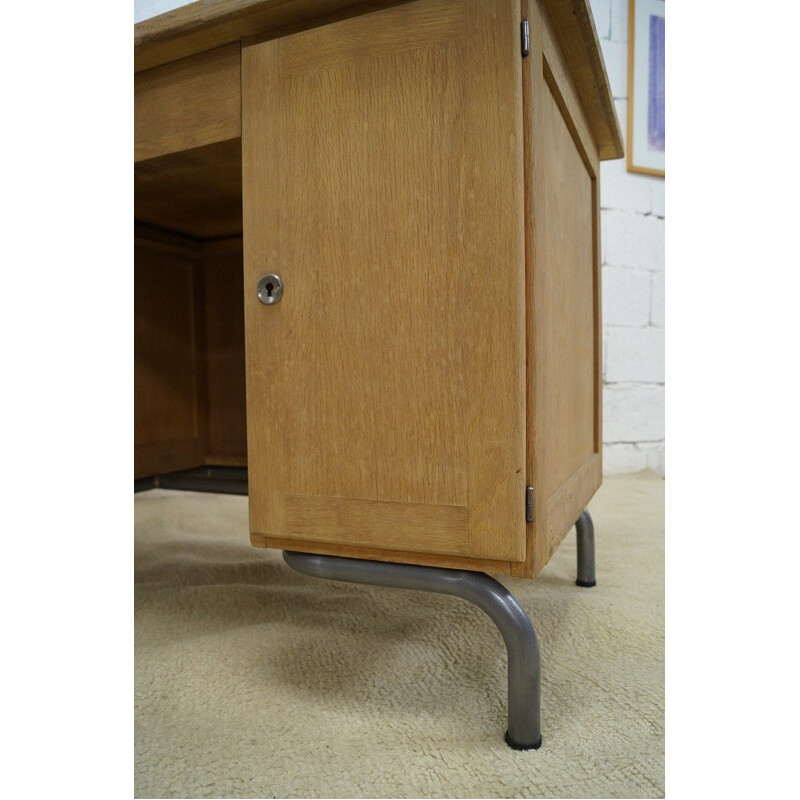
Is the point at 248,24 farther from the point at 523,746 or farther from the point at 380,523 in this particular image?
the point at 523,746

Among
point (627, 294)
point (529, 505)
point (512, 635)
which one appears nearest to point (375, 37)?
point (529, 505)

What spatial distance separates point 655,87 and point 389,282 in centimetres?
180

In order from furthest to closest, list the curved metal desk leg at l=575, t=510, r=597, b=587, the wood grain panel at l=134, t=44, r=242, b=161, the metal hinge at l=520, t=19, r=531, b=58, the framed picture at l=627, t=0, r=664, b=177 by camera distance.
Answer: the framed picture at l=627, t=0, r=664, b=177 → the curved metal desk leg at l=575, t=510, r=597, b=587 → the wood grain panel at l=134, t=44, r=242, b=161 → the metal hinge at l=520, t=19, r=531, b=58

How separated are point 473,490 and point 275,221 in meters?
0.33

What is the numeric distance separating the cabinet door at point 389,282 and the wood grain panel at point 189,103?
0.03m

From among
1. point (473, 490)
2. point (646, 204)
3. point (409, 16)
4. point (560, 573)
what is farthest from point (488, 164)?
point (646, 204)

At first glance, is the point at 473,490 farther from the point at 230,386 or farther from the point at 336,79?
the point at 230,386

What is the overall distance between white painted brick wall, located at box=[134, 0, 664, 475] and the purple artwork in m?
0.09

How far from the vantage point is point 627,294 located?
6.42 feet

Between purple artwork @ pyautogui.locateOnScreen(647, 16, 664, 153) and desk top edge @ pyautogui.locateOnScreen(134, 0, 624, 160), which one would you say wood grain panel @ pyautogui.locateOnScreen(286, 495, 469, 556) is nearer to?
desk top edge @ pyautogui.locateOnScreen(134, 0, 624, 160)

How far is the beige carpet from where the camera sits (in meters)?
0.54

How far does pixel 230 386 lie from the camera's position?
1.23 metres

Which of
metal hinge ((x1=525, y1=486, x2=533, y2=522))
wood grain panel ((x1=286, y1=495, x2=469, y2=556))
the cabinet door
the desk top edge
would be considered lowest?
wood grain panel ((x1=286, y1=495, x2=469, y2=556))

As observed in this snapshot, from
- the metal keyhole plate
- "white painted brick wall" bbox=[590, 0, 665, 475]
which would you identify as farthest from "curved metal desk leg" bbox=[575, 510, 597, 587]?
"white painted brick wall" bbox=[590, 0, 665, 475]
